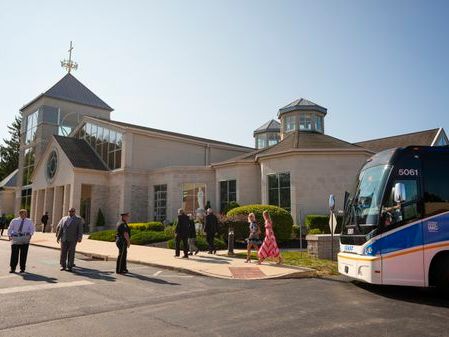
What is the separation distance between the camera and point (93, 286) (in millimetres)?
9031

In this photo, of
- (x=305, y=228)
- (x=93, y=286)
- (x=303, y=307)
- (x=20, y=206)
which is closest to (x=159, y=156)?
(x=305, y=228)

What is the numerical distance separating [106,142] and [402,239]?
2922 centimetres

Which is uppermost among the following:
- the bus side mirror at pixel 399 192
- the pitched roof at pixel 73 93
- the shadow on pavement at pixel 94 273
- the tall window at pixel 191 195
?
the pitched roof at pixel 73 93

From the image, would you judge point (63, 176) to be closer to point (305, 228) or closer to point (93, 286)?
point (305, 228)

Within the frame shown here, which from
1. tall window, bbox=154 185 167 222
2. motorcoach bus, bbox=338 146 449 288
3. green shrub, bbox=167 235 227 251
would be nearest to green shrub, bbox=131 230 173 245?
green shrub, bbox=167 235 227 251

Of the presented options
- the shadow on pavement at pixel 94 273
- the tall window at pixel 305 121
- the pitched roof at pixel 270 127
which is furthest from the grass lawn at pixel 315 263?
the pitched roof at pixel 270 127

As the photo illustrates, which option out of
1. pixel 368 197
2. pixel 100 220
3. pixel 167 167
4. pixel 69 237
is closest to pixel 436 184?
pixel 368 197

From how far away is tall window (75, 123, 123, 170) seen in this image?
32.3 m

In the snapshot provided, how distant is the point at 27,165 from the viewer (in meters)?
43.5

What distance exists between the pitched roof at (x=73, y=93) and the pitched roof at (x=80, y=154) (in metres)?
9.95

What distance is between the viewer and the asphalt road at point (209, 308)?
5.65 meters

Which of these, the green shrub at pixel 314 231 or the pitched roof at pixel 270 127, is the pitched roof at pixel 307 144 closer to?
the green shrub at pixel 314 231

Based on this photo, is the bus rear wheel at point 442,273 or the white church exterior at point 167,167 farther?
the white church exterior at point 167,167

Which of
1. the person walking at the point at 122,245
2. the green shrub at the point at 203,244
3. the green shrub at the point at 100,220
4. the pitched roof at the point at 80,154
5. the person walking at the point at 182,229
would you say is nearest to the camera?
the person walking at the point at 122,245
